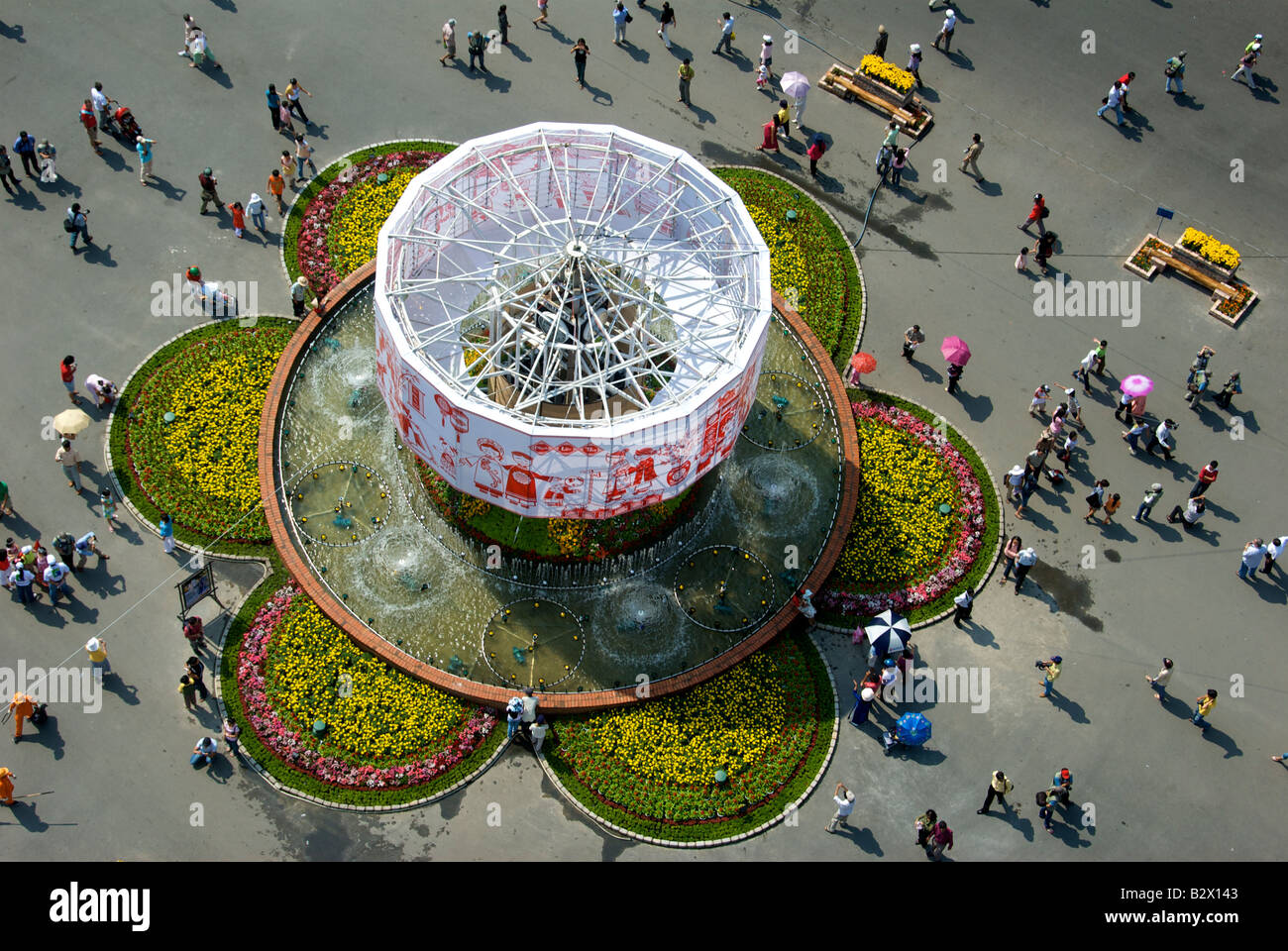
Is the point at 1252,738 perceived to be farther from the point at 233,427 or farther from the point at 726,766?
the point at 233,427

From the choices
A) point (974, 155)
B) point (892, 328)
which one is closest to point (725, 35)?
point (974, 155)

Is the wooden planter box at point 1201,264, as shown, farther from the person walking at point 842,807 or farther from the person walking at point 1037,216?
the person walking at point 842,807

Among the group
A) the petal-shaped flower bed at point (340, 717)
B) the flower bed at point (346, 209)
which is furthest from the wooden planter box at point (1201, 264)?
the petal-shaped flower bed at point (340, 717)

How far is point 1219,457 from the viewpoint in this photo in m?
45.4

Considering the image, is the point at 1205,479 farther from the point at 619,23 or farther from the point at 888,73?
the point at 619,23

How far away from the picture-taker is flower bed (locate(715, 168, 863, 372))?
4722 centimetres

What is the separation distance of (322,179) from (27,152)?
9.55 meters

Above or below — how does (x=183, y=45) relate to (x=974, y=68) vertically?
below

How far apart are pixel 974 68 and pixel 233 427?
30419 millimetres

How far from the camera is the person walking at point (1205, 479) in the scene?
43.6 m

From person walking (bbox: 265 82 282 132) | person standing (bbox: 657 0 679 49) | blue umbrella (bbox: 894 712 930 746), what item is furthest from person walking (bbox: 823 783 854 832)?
person walking (bbox: 265 82 282 132)

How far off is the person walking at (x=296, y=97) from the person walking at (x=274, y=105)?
1.21ft

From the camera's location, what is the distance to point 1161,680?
39.9m

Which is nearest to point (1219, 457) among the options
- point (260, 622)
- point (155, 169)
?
point (260, 622)
